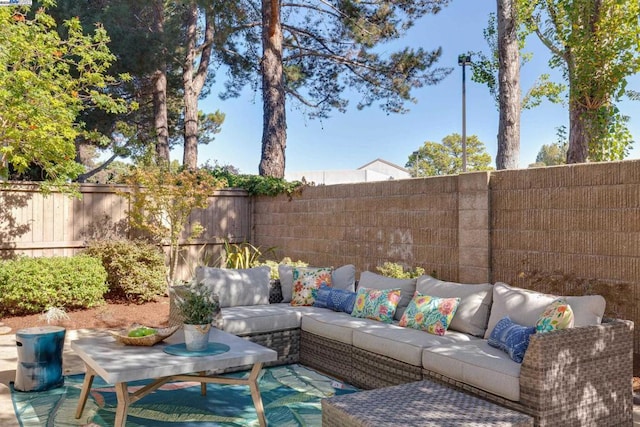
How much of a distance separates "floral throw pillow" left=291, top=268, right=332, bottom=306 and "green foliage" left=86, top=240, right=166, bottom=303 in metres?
2.92

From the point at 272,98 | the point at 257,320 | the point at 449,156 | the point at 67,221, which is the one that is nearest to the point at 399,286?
the point at 257,320

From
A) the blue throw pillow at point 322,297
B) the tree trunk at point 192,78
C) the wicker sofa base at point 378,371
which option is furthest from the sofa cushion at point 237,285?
the tree trunk at point 192,78

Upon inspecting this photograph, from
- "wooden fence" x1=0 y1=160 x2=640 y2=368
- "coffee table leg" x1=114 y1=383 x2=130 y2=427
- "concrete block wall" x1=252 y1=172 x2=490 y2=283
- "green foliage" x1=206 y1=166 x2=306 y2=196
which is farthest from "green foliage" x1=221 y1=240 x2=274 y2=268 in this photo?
"coffee table leg" x1=114 y1=383 x2=130 y2=427

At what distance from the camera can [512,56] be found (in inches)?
303

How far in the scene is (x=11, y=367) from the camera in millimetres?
4707

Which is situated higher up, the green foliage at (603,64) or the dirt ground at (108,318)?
the green foliage at (603,64)

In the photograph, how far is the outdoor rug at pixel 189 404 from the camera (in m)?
3.49

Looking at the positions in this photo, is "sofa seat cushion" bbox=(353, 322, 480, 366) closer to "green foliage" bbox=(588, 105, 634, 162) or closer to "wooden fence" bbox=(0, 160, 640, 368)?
"wooden fence" bbox=(0, 160, 640, 368)

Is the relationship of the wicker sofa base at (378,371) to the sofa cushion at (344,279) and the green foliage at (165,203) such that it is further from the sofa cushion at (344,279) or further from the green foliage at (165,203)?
the green foliage at (165,203)

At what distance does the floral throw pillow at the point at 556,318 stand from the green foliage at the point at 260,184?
546 centimetres

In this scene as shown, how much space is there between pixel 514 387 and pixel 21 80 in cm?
566

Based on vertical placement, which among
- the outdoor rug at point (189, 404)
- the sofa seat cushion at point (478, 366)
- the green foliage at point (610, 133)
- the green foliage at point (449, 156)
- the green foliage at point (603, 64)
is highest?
the green foliage at point (449, 156)

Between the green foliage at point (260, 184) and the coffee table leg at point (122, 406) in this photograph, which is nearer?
the coffee table leg at point (122, 406)

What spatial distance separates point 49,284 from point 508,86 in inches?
270
